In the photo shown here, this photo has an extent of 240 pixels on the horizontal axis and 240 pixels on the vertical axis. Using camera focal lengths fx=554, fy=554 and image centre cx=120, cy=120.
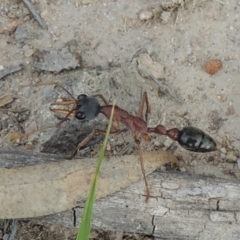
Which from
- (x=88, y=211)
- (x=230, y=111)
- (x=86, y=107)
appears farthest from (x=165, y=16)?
(x=88, y=211)

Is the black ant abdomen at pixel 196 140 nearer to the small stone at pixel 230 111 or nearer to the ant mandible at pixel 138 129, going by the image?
the ant mandible at pixel 138 129

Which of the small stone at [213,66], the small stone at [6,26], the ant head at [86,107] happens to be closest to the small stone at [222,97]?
Result: the small stone at [213,66]

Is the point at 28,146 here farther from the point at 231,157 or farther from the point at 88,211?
the point at 88,211

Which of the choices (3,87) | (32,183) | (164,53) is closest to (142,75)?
(164,53)

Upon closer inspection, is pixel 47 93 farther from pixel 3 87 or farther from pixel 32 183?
pixel 32 183

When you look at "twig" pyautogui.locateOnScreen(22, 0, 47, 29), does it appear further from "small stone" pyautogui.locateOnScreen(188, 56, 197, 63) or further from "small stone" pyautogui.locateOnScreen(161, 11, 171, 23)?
"small stone" pyautogui.locateOnScreen(188, 56, 197, 63)

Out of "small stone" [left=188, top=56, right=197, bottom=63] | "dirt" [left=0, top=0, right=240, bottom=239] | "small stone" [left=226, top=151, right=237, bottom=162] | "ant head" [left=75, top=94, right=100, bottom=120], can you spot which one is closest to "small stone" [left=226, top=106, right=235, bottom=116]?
"dirt" [left=0, top=0, right=240, bottom=239]
